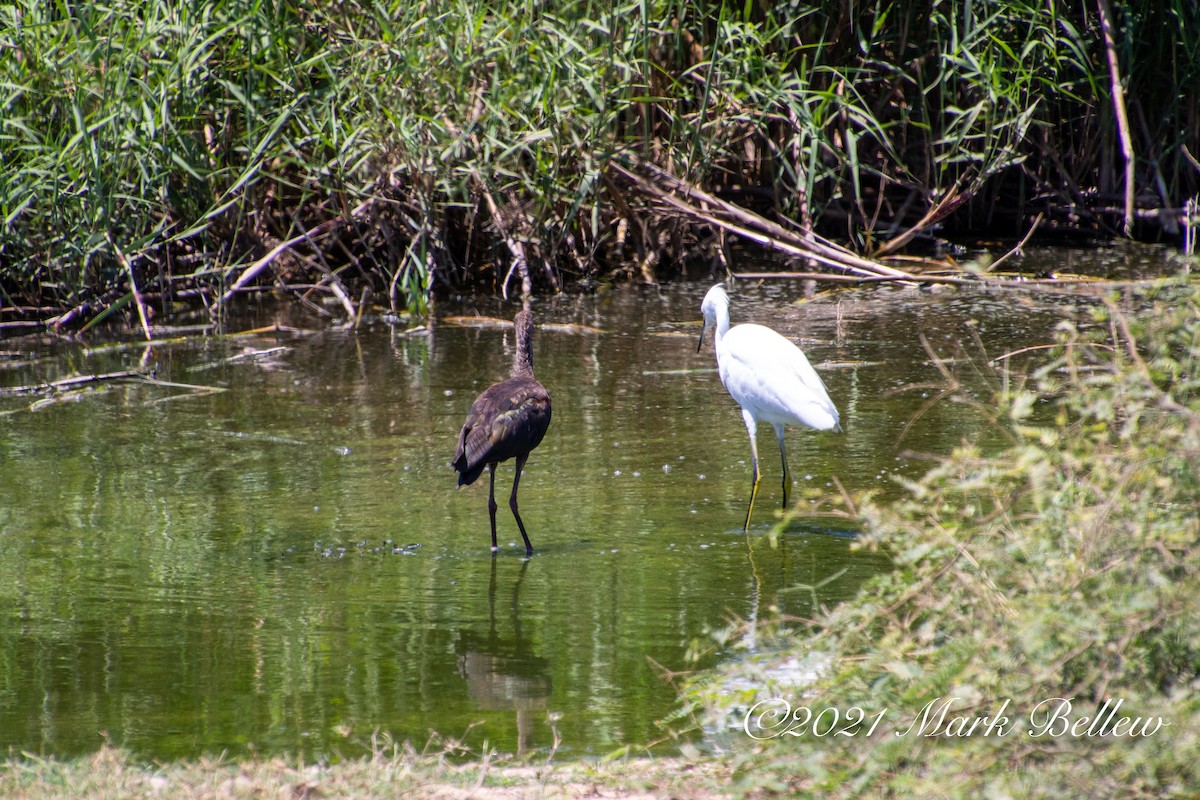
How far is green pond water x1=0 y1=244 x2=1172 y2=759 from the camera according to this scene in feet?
15.1

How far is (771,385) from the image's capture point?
691 cm

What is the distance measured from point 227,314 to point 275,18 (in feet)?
8.43

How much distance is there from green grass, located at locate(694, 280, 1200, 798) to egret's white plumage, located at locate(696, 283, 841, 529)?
2.87m

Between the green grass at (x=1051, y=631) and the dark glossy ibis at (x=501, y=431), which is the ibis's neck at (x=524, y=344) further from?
the green grass at (x=1051, y=631)

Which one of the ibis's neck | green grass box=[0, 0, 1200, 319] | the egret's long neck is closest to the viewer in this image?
the ibis's neck

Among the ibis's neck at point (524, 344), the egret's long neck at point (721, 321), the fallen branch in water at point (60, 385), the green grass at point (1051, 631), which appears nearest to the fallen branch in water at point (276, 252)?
the fallen branch in water at point (60, 385)

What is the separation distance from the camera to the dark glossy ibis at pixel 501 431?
625 centimetres

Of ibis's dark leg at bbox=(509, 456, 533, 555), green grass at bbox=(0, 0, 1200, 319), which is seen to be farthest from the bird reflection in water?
green grass at bbox=(0, 0, 1200, 319)

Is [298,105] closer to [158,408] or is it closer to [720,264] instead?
[158,408]

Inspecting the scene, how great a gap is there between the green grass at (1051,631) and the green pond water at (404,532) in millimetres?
391

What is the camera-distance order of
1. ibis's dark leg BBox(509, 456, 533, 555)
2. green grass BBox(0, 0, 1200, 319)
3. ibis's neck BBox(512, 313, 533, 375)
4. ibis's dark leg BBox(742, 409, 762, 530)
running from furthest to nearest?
green grass BBox(0, 0, 1200, 319) < ibis's neck BBox(512, 313, 533, 375) < ibis's dark leg BBox(742, 409, 762, 530) < ibis's dark leg BBox(509, 456, 533, 555)

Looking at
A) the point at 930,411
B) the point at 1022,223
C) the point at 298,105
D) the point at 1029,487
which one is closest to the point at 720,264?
the point at 1022,223

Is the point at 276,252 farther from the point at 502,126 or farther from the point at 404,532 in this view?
the point at 404,532

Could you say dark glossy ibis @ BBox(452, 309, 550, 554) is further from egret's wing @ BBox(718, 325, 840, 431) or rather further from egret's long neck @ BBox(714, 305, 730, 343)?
egret's long neck @ BBox(714, 305, 730, 343)
